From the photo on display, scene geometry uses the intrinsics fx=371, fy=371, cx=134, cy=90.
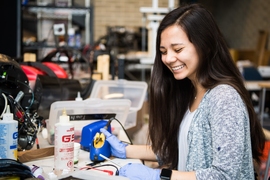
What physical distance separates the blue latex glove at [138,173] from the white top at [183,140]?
0.26m

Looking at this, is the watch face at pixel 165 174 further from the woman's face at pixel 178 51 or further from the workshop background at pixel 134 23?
the workshop background at pixel 134 23

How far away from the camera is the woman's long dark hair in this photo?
1506 mm

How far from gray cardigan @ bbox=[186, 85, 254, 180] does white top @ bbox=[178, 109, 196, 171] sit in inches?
4.3

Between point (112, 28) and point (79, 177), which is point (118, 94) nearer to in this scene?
point (79, 177)

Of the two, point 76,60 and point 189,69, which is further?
point 76,60

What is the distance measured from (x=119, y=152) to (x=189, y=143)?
333mm

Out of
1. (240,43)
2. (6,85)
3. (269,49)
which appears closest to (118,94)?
(6,85)

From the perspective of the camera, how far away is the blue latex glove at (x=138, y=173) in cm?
142

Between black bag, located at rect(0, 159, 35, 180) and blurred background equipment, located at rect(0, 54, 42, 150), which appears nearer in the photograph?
black bag, located at rect(0, 159, 35, 180)

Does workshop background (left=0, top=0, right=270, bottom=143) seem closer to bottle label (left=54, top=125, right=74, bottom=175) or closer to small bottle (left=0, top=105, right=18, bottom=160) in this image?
bottle label (left=54, top=125, right=74, bottom=175)

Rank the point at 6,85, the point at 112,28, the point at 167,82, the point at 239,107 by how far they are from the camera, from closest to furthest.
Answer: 1. the point at 239,107
2. the point at 6,85
3. the point at 167,82
4. the point at 112,28

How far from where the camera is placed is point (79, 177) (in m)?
1.17

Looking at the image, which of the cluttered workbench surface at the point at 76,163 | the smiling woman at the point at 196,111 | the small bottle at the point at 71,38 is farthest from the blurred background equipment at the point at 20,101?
the small bottle at the point at 71,38

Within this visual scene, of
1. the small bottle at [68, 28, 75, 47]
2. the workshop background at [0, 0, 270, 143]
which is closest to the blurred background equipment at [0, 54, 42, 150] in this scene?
the workshop background at [0, 0, 270, 143]
